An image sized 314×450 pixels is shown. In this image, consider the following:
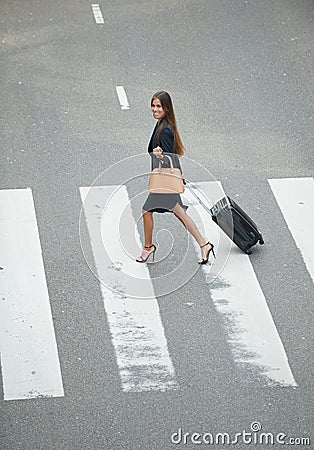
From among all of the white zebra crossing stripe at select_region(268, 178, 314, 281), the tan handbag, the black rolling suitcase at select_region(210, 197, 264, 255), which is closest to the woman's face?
the tan handbag

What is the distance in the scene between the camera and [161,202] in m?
11.3

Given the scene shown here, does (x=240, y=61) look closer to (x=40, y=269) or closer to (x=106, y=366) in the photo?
(x=40, y=269)

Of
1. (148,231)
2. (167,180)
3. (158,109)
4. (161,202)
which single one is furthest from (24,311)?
(158,109)

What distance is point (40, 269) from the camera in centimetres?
1128

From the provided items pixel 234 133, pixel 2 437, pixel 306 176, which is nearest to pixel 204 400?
pixel 2 437

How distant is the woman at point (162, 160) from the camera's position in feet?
35.8

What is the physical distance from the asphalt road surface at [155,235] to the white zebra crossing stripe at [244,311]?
21 millimetres

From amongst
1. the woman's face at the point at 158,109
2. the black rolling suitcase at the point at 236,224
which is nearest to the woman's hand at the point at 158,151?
the woman's face at the point at 158,109

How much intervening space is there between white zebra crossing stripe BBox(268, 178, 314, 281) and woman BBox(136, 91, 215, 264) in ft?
3.61

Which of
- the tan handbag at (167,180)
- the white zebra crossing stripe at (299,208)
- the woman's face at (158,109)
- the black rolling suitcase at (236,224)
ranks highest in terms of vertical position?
the woman's face at (158,109)

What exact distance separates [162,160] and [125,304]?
5.20 feet

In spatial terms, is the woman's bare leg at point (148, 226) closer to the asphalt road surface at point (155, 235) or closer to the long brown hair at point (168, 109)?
the asphalt road surface at point (155, 235)

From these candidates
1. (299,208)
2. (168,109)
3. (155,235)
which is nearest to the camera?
(168,109)

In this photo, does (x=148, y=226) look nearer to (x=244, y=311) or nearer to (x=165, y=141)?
(x=165, y=141)
